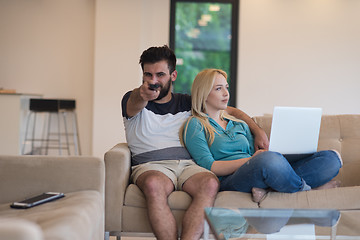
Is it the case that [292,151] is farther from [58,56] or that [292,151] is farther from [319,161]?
[58,56]

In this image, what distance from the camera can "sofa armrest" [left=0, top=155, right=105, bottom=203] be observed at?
7.29 ft

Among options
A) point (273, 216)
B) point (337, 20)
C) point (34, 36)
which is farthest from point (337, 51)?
point (273, 216)

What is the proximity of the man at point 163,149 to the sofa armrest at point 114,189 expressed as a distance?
11 cm

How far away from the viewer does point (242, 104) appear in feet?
21.9

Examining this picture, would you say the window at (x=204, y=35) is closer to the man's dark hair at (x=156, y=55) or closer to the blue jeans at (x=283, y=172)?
the man's dark hair at (x=156, y=55)

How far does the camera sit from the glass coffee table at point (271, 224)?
174 centimetres

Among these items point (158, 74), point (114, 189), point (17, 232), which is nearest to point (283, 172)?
point (114, 189)

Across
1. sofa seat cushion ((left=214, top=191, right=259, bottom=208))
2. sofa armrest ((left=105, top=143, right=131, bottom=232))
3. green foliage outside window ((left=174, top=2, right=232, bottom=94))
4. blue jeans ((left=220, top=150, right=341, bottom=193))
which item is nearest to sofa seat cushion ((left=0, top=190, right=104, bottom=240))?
sofa armrest ((left=105, top=143, right=131, bottom=232))

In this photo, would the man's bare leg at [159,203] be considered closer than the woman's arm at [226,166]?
Yes

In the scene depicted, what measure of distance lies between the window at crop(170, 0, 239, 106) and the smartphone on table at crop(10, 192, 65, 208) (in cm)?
493

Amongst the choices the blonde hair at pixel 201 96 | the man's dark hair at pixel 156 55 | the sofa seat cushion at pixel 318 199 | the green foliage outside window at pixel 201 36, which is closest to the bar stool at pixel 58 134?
the green foliage outside window at pixel 201 36

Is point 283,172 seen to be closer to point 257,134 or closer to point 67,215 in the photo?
point 257,134

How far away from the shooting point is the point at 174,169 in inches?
105

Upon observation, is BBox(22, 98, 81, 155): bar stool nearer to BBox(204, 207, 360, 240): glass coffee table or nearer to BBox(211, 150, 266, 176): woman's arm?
BBox(211, 150, 266, 176): woman's arm
